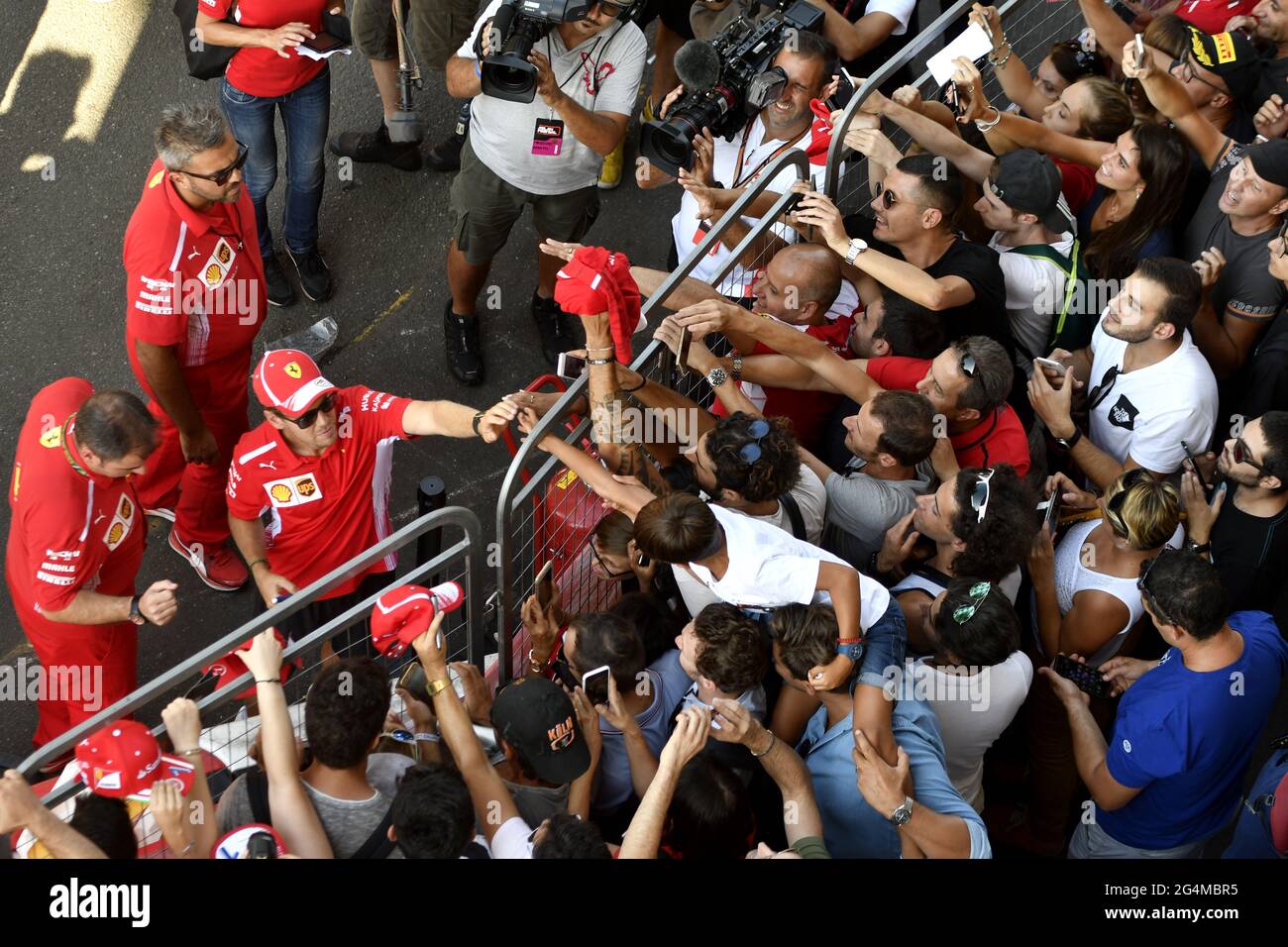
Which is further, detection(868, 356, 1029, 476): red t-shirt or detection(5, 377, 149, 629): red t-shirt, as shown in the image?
detection(868, 356, 1029, 476): red t-shirt

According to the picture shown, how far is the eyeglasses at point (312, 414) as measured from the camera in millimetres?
3979

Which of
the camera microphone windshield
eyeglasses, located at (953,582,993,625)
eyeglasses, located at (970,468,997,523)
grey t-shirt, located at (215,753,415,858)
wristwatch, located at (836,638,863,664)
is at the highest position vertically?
the camera microphone windshield

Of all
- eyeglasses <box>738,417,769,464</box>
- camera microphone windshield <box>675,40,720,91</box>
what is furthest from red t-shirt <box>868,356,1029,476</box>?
camera microphone windshield <box>675,40,720,91</box>

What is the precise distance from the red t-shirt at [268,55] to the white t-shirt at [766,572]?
3033mm

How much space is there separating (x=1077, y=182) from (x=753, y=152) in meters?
1.25

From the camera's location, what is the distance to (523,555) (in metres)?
4.05

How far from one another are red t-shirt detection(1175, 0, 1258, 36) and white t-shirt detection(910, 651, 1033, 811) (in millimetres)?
3347

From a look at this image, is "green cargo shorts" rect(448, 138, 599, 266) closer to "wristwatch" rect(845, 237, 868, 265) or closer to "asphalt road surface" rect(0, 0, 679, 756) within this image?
"asphalt road surface" rect(0, 0, 679, 756)

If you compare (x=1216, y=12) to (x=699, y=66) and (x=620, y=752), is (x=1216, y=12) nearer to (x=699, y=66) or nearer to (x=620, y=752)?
(x=699, y=66)

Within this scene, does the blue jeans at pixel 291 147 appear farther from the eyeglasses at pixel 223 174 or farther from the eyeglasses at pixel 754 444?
the eyeglasses at pixel 754 444

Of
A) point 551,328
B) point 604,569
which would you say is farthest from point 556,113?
point 604,569

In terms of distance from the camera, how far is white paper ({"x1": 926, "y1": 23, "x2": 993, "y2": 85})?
4910 mm

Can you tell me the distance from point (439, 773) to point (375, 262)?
3.64 m
